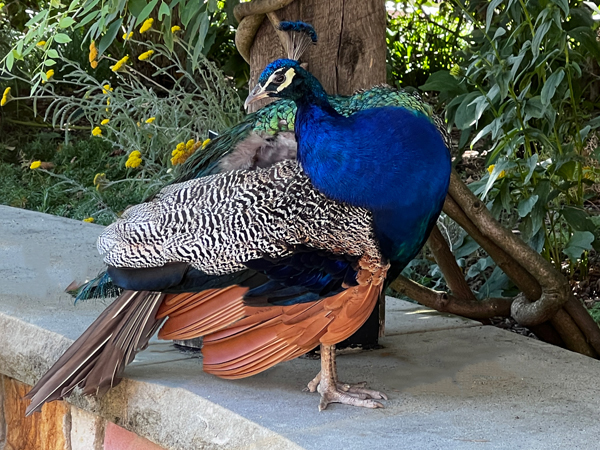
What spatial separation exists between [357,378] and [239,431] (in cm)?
51

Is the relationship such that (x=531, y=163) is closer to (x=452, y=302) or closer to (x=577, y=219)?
(x=577, y=219)

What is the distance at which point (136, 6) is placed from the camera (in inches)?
85.4

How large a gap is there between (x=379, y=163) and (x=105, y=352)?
2.73 feet

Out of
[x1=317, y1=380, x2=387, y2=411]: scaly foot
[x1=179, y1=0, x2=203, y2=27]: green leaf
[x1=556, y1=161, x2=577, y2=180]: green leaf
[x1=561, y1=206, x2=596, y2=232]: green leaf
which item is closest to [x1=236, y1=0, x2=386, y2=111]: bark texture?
[x1=179, y1=0, x2=203, y2=27]: green leaf

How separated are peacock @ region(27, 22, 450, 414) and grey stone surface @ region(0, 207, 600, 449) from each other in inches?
3.4

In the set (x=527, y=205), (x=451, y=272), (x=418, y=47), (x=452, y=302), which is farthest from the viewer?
(x=418, y=47)

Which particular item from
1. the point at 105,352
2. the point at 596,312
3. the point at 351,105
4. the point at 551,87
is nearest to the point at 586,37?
the point at 551,87

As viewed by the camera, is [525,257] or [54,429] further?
[525,257]

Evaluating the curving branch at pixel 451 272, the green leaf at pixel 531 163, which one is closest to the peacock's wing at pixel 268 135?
the green leaf at pixel 531 163

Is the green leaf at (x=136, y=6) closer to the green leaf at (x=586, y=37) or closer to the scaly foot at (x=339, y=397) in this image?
the scaly foot at (x=339, y=397)

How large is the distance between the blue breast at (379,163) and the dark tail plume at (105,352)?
0.55m

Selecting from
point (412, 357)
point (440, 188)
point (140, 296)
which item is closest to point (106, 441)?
point (140, 296)

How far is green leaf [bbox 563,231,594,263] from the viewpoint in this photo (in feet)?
10.1

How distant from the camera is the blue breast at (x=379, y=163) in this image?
6.01ft
